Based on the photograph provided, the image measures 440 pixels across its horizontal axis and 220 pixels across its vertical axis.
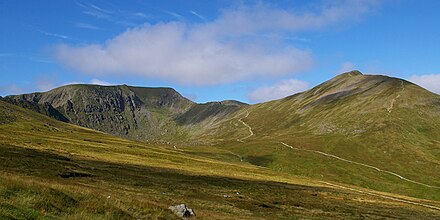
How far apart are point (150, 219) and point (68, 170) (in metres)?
33.9

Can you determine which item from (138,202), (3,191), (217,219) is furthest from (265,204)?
(3,191)

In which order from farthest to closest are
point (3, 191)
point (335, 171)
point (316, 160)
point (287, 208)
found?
point (316, 160), point (335, 171), point (287, 208), point (3, 191)

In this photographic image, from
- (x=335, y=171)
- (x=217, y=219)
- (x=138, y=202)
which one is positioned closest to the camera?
(x=138, y=202)

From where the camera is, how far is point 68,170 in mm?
55438

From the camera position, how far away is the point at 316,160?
176 m

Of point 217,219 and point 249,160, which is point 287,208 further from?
point 249,160

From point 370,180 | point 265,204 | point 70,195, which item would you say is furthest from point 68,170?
point 370,180

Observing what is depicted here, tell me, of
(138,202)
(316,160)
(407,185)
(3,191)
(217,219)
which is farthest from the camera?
(316,160)

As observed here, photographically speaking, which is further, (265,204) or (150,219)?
(265,204)

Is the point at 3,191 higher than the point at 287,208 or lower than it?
higher

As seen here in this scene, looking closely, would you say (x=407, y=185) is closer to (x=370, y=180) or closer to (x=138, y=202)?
(x=370, y=180)

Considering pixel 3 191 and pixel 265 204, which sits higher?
pixel 3 191

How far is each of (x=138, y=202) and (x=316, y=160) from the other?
155m

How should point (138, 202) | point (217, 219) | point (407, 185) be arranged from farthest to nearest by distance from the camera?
point (407, 185), point (217, 219), point (138, 202)
